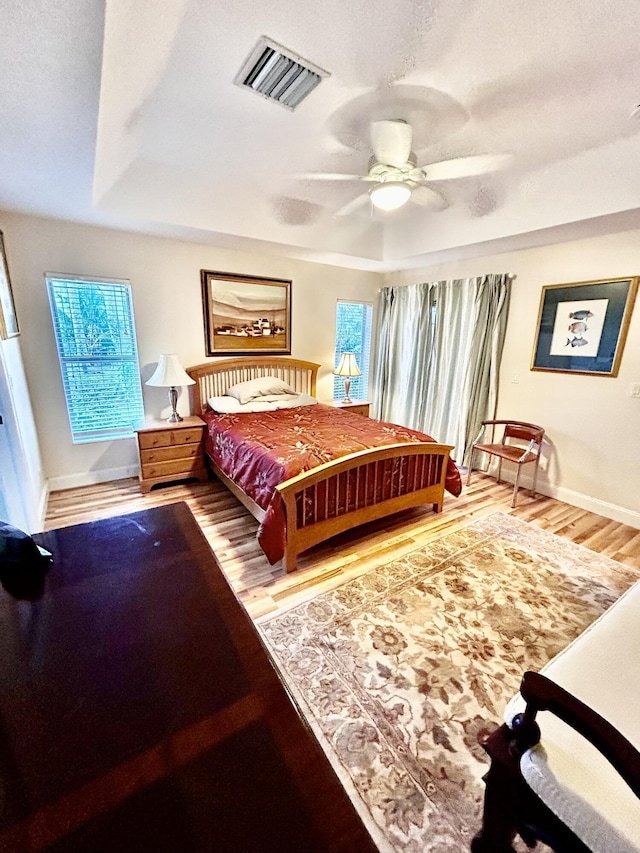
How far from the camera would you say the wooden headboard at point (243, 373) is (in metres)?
3.91

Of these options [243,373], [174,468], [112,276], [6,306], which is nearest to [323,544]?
[174,468]

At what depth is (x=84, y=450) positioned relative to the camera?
3.52 m

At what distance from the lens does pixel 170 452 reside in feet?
11.4

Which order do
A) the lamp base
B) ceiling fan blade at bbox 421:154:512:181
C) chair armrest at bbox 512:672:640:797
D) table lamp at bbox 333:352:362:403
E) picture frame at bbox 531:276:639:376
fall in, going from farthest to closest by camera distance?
table lamp at bbox 333:352:362:403 < the lamp base < picture frame at bbox 531:276:639:376 < ceiling fan blade at bbox 421:154:512:181 < chair armrest at bbox 512:672:640:797

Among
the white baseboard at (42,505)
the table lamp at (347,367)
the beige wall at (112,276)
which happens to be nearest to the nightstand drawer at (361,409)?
the table lamp at (347,367)

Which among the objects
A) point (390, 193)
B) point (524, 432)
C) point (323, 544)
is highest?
point (390, 193)

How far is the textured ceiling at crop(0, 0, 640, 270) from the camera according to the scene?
1.41 metres

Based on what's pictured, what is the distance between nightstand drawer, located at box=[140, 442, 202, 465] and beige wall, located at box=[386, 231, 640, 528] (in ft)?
10.7

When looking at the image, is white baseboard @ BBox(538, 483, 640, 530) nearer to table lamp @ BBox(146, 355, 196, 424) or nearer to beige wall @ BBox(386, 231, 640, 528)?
beige wall @ BBox(386, 231, 640, 528)

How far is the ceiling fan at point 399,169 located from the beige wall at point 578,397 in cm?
141

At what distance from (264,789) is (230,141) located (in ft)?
10.1

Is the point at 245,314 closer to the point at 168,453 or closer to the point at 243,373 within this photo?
the point at 243,373

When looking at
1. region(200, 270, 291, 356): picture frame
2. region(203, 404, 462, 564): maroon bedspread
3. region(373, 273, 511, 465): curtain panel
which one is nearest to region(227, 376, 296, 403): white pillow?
region(203, 404, 462, 564): maroon bedspread

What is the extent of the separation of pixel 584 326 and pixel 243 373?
3413 mm
